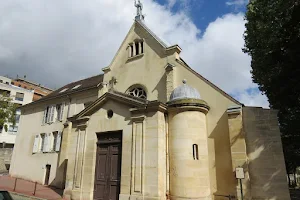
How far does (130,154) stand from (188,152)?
2.77 metres

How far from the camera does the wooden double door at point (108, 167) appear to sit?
1135 cm

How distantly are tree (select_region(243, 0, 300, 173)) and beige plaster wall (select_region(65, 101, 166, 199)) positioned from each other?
5.80 meters

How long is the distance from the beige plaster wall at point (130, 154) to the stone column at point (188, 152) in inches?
20.6

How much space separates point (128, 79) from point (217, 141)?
25.4ft

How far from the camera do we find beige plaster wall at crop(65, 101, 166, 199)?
33.8 feet

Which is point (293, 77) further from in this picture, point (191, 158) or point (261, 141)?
point (191, 158)

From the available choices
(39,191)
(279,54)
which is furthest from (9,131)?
(279,54)

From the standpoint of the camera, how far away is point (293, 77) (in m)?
9.57

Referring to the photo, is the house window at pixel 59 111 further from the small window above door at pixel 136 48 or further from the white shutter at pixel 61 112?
the small window above door at pixel 136 48

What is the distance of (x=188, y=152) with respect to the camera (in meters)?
10.9

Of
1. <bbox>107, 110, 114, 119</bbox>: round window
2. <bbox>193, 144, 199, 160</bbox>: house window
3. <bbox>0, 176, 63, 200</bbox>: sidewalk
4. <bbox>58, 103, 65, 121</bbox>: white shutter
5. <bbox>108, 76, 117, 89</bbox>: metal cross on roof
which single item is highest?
<bbox>108, 76, 117, 89</bbox>: metal cross on roof

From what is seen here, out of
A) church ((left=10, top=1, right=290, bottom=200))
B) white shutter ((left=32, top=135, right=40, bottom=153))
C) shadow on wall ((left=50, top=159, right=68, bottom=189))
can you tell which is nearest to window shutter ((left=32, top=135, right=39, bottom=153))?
white shutter ((left=32, top=135, right=40, bottom=153))

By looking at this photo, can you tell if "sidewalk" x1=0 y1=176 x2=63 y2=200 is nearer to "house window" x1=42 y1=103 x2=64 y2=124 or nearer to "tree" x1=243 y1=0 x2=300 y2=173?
"house window" x1=42 y1=103 x2=64 y2=124

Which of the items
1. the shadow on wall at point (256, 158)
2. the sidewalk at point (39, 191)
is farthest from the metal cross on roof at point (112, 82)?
the shadow on wall at point (256, 158)
